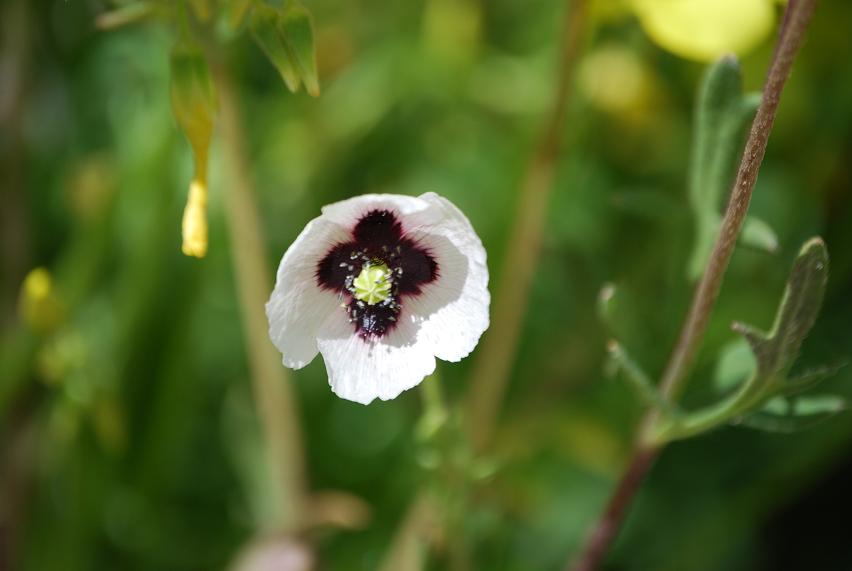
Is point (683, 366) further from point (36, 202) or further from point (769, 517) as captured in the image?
point (36, 202)

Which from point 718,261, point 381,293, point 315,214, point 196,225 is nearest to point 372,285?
point 381,293

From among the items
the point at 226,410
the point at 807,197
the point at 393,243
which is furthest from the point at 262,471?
the point at 807,197

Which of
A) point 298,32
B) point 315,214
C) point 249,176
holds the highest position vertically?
point 315,214

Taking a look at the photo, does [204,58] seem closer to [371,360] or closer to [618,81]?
[371,360]

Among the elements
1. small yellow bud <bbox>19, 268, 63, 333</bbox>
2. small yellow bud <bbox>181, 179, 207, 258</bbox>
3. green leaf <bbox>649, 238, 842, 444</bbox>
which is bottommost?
green leaf <bbox>649, 238, 842, 444</bbox>

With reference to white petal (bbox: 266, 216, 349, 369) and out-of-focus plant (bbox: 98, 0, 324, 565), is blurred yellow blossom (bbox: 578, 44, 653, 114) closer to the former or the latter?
out-of-focus plant (bbox: 98, 0, 324, 565)

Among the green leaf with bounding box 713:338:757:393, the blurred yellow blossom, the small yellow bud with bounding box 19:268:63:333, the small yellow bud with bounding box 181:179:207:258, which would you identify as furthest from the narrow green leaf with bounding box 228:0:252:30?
the blurred yellow blossom

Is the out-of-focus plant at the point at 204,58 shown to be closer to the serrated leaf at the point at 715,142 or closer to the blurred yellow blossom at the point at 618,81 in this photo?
the serrated leaf at the point at 715,142
